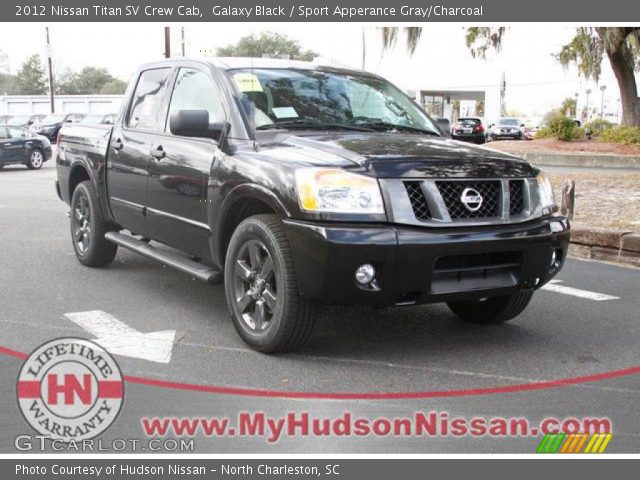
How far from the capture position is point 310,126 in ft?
17.3

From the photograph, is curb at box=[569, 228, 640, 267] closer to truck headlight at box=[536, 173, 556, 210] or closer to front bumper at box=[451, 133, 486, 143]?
truck headlight at box=[536, 173, 556, 210]

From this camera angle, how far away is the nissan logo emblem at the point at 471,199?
4534mm

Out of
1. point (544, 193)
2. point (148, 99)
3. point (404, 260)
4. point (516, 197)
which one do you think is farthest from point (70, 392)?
point (148, 99)

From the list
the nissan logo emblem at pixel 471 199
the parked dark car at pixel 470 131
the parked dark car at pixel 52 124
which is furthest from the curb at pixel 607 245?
the parked dark car at pixel 52 124

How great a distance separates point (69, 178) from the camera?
770cm

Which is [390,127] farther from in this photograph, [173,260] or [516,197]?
[173,260]

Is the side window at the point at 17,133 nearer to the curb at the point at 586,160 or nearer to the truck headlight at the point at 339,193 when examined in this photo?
the curb at the point at 586,160

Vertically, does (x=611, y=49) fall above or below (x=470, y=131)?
above

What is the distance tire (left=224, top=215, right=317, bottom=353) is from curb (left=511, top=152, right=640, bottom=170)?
16708 millimetres

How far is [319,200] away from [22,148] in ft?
66.5

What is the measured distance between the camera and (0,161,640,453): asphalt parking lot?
391 centimetres

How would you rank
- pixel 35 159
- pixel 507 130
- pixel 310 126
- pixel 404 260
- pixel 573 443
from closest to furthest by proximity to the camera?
pixel 573 443 < pixel 404 260 < pixel 310 126 < pixel 35 159 < pixel 507 130

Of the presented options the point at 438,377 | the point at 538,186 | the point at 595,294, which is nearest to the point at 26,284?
the point at 438,377

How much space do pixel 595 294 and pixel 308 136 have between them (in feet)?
10.3
